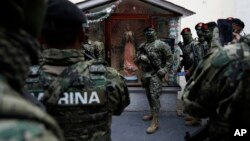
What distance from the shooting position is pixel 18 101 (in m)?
0.69

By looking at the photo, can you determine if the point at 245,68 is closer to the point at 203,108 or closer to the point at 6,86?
the point at 203,108

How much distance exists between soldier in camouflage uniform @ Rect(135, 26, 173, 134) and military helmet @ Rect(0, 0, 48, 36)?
18.4ft

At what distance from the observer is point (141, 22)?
8148mm

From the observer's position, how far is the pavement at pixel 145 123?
20.0 ft

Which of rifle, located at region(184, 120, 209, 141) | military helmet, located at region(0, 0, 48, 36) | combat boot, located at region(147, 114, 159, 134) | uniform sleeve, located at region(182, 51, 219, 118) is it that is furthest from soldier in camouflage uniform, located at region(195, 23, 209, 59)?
military helmet, located at region(0, 0, 48, 36)

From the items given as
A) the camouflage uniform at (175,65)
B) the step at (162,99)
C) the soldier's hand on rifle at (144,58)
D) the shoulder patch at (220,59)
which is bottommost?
the step at (162,99)

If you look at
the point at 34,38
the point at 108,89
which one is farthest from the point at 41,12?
the point at 108,89

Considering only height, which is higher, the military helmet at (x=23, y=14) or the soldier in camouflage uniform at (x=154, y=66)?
the military helmet at (x=23, y=14)

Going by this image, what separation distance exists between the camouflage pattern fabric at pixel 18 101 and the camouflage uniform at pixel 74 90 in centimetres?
101

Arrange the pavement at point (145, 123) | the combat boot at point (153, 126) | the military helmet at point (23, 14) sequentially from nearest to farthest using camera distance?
the military helmet at point (23, 14), the pavement at point (145, 123), the combat boot at point (153, 126)

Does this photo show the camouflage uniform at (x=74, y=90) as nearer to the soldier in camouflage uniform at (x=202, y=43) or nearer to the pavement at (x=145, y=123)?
the pavement at (x=145, y=123)

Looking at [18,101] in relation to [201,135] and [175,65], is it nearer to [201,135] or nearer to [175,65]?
[201,135]

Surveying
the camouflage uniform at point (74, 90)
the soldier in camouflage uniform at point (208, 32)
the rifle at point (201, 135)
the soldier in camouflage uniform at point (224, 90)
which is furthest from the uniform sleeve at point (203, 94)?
the soldier in camouflage uniform at point (208, 32)

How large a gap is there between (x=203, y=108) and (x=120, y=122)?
494cm
